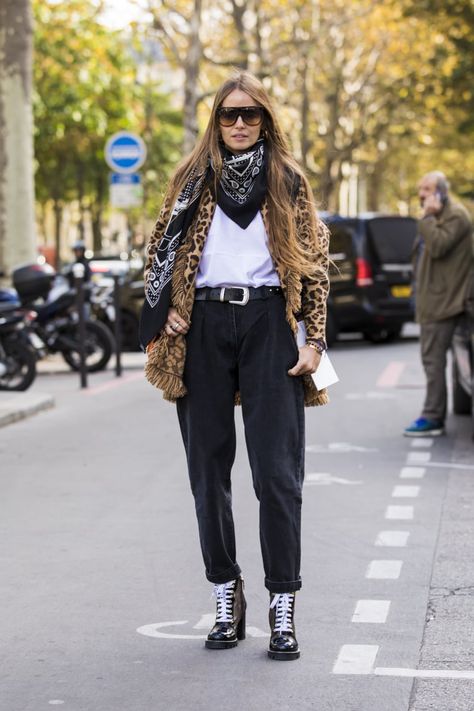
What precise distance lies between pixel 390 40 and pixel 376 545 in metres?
38.5

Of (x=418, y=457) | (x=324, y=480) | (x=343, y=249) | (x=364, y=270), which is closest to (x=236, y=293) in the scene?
(x=324, y=480)

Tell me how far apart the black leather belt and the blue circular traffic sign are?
15.7 meters

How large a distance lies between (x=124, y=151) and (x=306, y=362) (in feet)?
52.3

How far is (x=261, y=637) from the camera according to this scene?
5656 millimetres

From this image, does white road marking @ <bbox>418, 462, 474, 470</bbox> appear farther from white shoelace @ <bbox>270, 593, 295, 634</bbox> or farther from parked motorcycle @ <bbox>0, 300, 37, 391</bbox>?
parked motorcycle @ <bbox>0, 300, 37, 391</bbox>

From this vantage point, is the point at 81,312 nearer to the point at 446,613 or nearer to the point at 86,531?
the point at 86,531

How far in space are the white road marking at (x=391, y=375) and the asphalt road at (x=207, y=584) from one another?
4.29 meters

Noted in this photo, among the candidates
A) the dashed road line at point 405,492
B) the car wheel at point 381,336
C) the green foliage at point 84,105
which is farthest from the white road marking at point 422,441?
the green foliage at point 84,105

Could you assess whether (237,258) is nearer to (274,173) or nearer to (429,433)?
(274,173)

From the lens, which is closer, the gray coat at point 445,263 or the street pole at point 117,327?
the gray coat at point 445,263

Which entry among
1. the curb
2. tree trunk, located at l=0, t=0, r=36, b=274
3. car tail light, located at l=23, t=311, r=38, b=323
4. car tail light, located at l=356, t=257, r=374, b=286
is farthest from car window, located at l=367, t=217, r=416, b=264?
the curb

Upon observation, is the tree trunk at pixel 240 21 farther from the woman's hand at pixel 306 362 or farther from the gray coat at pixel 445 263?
the woman's hand at pixel 306 362

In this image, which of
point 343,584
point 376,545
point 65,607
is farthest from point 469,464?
point 65,607

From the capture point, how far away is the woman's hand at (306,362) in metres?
5.36
